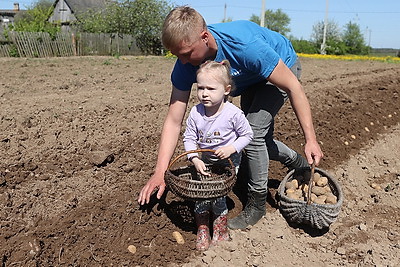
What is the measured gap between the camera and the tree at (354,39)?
45281 millimetres

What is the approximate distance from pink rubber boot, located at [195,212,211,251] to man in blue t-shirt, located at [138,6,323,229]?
311 millimetres

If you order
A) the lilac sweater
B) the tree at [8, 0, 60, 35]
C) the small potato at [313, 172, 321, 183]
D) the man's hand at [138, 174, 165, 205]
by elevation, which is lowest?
the small potato at [313, 172, 321, 183]

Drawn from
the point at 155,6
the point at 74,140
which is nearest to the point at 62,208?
the point at 74,140

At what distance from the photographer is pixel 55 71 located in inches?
460

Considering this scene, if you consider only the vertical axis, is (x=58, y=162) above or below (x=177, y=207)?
above

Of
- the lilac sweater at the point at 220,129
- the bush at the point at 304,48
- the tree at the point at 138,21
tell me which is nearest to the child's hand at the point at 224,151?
the lilac sweater at the point at 220,129

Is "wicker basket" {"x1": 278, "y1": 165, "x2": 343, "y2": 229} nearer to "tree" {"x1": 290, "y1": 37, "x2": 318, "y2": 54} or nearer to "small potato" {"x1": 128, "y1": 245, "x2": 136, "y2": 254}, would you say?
"small potato" {"x1": 128, "y1": 245, "x2": 136, "y2": 254}

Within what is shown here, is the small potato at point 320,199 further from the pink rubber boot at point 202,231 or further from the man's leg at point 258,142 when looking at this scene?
the pink rubber boot at point 202,231

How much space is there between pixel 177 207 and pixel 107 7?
98.0 feet

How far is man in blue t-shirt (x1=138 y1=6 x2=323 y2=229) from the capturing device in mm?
2473

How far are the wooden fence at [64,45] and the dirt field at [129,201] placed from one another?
1708 centimetres

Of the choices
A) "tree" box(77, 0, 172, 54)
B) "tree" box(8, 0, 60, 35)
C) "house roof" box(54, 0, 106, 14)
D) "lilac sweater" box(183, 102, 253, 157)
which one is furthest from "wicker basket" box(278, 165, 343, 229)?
"house roof" box(54, 0, 106, 14)

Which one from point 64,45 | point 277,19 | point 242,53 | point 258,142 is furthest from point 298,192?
point 277,19

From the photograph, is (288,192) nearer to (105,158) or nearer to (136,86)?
(105,158)
